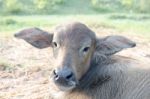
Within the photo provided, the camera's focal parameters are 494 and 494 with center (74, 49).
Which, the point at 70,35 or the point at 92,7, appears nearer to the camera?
the point at 70,35

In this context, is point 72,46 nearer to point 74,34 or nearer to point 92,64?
point 74,34

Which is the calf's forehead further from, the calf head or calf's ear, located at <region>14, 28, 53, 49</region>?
calf's ear, located at <region>14, 28, 53, 49</region>

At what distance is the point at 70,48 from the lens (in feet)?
21.0

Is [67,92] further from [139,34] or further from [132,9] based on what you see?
[132,9]

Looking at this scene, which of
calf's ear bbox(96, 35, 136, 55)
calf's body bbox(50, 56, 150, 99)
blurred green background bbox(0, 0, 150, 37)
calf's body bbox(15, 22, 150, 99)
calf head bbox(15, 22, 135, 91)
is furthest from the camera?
blurred green background bbox(0, 0, 150, 37)

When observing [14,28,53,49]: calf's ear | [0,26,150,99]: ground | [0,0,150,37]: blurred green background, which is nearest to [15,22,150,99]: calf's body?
[14,28,53,49]: calf's ear

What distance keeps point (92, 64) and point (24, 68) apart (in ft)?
9.68

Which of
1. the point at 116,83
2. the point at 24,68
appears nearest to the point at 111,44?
the point at 116,83

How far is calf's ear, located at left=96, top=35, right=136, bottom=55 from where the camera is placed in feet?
22.2

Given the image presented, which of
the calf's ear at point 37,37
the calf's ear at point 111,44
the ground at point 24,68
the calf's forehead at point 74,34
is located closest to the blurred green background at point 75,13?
the ground at point 24,68

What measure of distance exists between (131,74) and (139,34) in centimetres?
713

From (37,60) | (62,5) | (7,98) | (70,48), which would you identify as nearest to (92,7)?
(62,5)

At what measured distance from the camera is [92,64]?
6891 millimetres

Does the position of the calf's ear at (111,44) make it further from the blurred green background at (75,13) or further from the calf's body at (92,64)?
the blurred green background at (75,13)
